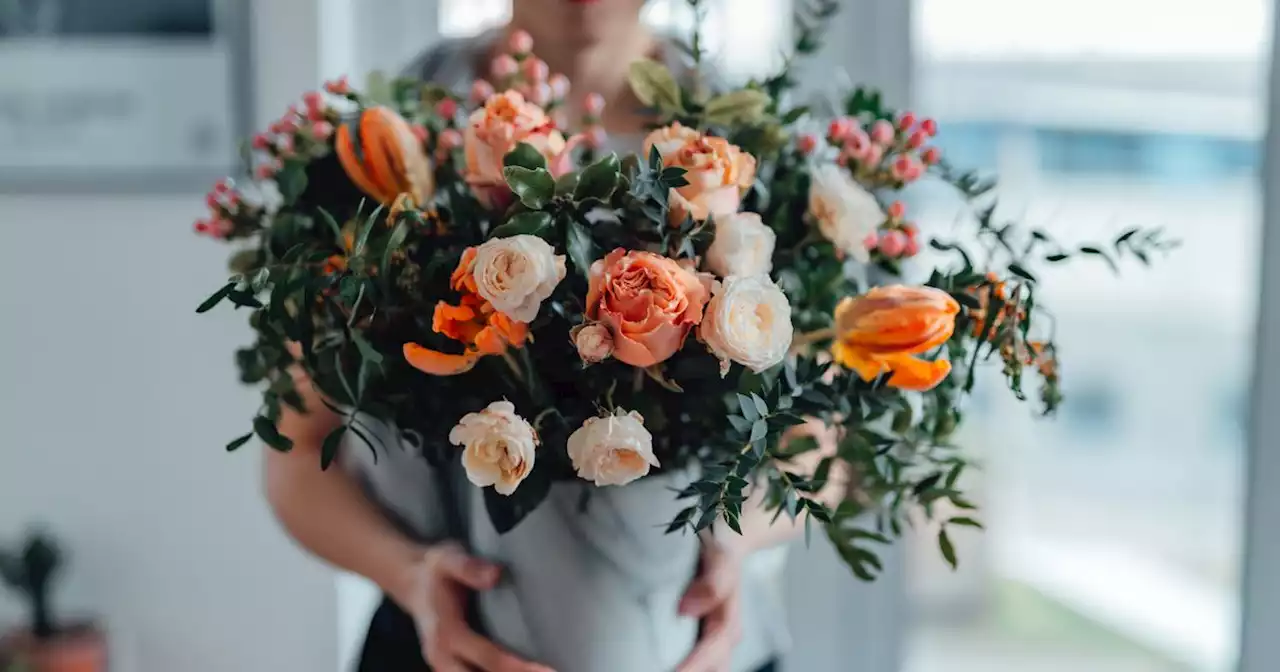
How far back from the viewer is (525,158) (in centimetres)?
65

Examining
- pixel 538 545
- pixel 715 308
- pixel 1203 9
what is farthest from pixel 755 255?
pixel 1203 9

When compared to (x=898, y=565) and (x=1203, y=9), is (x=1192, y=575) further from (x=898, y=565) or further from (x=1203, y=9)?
(x=1203, y=9)

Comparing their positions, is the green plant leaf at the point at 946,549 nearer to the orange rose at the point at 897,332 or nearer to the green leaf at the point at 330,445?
the orange rose at the point at 897,332

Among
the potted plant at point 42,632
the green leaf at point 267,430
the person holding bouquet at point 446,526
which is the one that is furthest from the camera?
the potted plant at point 42,632

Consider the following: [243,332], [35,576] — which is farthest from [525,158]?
[35,576]

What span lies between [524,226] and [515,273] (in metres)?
0.04

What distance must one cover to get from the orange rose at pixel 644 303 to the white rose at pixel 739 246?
0.11ft

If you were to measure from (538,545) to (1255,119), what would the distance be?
1023 mm

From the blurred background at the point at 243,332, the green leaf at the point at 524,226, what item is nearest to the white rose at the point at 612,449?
the green leaf at the point at 524,226

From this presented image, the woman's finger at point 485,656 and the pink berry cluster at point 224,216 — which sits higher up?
the pink berry cluster at point 224,216

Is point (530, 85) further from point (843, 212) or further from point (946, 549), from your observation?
point (946, 549)

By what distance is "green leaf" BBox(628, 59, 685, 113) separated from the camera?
765 mm

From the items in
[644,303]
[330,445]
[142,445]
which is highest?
[644,303]

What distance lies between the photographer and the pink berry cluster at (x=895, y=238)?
2.43ft
